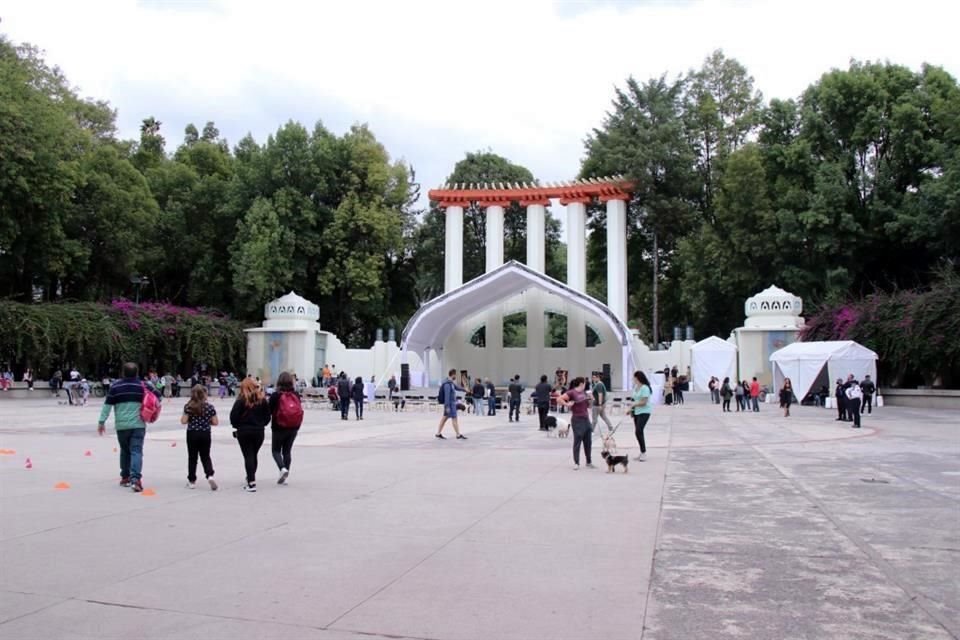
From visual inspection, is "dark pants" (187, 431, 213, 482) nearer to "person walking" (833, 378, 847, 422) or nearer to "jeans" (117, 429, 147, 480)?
"jeans" (117, 429, 147, 480)

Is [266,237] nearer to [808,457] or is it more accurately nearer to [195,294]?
[195,294]

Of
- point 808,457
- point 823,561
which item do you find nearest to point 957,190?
point 808,457

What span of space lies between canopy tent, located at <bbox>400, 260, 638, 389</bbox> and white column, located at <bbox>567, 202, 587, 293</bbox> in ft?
11.0

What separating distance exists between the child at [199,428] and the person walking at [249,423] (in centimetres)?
26

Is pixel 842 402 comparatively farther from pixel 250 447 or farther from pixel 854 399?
pixel 250 447

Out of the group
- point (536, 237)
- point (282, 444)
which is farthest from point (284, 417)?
point (536, 237)

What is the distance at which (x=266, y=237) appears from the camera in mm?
41688

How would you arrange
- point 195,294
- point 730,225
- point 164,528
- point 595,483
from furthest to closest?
1. point 195,294
2. point 730,225
3. point 595,483
4. point 164,528

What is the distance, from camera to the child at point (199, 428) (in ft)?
31.2

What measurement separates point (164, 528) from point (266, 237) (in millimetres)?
35813

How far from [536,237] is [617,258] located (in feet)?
14.7

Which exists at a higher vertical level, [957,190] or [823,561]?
[957,190]

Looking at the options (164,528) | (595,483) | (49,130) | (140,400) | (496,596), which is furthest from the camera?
(49,130)

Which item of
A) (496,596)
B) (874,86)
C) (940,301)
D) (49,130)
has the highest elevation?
→ (874,86)
